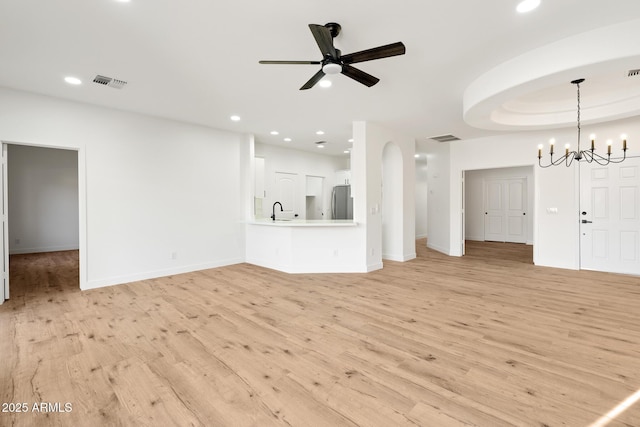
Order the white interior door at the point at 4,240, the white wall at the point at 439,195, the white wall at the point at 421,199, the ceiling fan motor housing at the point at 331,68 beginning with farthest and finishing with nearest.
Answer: the white wall at the point at 421,199 < the white wall at the point at 439,195 < the white interior door at the point at 4,240 < the ceiling fan motor housing at the point at 331,68

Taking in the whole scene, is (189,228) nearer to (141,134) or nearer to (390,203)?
(141,134)

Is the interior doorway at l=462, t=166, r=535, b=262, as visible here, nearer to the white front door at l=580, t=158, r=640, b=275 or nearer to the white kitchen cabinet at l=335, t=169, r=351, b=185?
the white front door at l=580, t=158, r=640, b=275

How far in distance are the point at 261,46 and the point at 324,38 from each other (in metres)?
0.91

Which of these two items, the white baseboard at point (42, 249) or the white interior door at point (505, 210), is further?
the white interior door at point (505, 210)

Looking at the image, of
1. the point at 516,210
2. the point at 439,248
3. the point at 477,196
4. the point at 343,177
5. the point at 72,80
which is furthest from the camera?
the point at 477,196

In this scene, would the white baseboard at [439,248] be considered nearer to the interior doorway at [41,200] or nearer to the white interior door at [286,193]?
the white interior door at [286,193]

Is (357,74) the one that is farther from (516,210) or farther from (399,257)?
(516,210)

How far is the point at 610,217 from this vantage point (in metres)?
5.32

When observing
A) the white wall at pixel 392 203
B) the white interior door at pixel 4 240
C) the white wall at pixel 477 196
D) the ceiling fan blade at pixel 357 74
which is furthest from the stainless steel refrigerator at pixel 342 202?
the white interior door at pixel 4 240

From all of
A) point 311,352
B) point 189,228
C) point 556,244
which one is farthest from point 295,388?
point 556,244

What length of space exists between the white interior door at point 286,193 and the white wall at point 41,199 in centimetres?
593

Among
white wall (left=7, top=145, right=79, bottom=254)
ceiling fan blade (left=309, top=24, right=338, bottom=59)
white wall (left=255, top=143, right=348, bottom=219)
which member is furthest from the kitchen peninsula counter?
white wall (left=7, top=145, right=79, bottom=254)

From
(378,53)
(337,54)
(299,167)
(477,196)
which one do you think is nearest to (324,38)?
(337,54)

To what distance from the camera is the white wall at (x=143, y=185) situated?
4207 millimetres
